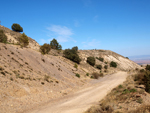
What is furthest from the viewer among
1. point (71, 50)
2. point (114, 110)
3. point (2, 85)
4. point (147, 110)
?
point (71, 50)

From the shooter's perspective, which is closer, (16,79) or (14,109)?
(14,109)

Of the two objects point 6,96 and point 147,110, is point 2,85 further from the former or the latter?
point 147,110

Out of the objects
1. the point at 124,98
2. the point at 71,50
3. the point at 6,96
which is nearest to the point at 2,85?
the point at 6,96

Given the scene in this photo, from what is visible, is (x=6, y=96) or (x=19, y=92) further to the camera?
(x=19, y=92)

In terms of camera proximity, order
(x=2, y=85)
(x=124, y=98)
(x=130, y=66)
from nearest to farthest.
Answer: (x=124, y=98), (x=2, y=85), (x=130, y=66)

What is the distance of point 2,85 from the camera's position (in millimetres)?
11078

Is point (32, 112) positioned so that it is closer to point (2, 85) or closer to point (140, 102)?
point (2, 85)

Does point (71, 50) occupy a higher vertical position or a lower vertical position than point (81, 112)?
higher

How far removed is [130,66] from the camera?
70.4 m

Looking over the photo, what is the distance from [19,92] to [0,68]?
4.69 m

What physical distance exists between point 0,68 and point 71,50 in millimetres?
33636

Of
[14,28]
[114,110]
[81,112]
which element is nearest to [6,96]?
[81,112]

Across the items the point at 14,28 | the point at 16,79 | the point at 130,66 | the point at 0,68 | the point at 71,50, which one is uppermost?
the point at 14,28

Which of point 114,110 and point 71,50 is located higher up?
point 71,50
